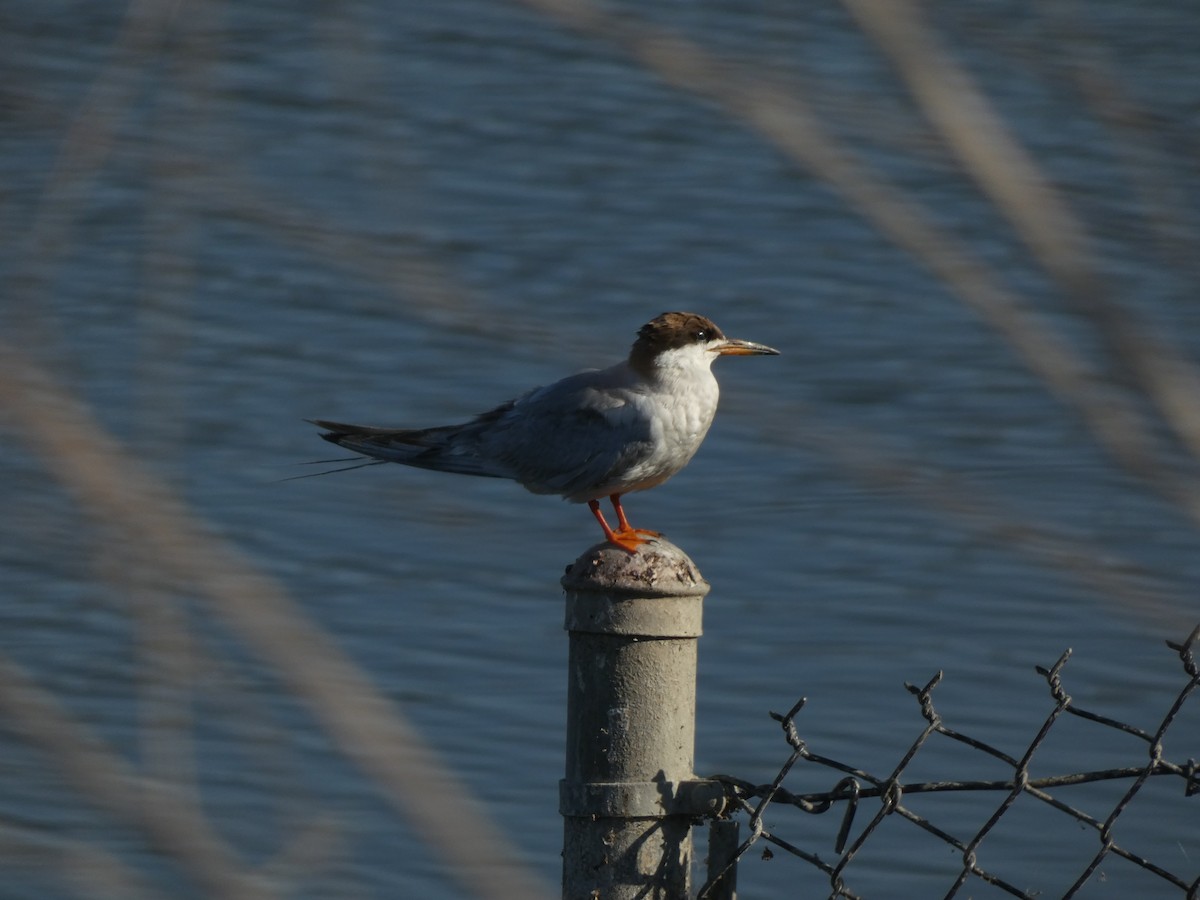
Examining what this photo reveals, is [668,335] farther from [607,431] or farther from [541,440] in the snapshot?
[541,440]

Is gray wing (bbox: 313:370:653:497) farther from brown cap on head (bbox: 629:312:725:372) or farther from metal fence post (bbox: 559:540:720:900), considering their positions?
metal fence post (bbox: 559:540:720:900)

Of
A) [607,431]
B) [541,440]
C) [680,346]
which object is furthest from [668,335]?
[541,440]

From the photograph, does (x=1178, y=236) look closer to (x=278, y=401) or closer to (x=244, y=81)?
(x=244, y=81)

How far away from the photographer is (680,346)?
3.42m

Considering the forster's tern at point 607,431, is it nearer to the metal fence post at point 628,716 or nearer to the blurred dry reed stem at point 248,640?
the metal fence post at point 628,716

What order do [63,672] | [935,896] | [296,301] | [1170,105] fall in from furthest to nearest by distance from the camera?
[296,301] < [63,672] < [935,896] < [1170,105]

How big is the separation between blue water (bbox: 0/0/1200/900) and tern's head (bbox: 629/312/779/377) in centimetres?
21

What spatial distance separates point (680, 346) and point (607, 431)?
210 millimetres

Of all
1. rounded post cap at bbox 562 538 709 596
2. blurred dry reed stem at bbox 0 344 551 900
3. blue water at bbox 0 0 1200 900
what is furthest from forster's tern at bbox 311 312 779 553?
blurred dry reed stem at bbox 0 344 551 900

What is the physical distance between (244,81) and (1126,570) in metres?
2.42

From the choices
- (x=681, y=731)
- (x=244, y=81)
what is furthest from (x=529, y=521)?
(x=681, y=731)

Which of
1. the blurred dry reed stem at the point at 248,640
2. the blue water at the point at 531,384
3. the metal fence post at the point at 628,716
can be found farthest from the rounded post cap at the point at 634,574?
the blurred dry reed stem at the point at 248,640

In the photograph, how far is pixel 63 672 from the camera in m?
5.73

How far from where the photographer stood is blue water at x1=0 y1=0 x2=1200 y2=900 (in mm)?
1763
